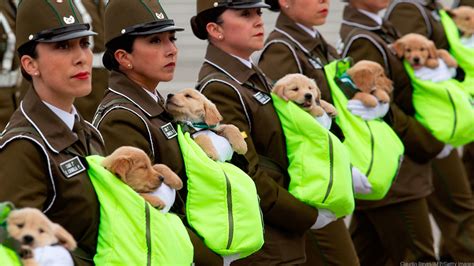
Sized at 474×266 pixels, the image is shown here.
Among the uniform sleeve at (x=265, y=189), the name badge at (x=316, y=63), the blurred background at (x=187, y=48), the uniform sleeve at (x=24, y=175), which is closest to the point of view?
the uniform sleeve at (x=24, y=175)

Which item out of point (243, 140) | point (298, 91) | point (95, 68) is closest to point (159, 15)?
point (243, 140)

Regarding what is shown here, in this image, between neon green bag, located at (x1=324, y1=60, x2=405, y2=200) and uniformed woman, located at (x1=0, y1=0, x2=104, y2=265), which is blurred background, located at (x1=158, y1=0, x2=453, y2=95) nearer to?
neon green bag, located at (x1=324, y1=60, x2=405, y2=200)

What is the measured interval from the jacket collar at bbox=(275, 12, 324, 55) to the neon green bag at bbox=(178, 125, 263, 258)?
6.21 feet

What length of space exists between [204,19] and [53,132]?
1903 mm

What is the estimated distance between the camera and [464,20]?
355 inches

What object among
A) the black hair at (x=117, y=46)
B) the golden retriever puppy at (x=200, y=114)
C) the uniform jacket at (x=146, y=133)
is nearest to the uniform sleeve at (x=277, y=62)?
the golden retriever puppy at (x=200, y=114)

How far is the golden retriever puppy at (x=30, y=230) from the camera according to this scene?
14.8 ft

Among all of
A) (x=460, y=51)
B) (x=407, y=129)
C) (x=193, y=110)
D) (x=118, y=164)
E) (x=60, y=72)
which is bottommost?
(x=407, y=129)

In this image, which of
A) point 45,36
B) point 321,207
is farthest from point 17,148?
point 321,207

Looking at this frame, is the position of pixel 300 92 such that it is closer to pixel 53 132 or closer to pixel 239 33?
pixel 239 33

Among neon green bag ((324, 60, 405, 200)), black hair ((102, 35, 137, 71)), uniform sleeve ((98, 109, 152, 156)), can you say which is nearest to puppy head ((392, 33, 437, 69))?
neon green bag ((324, 60, 405, 200))

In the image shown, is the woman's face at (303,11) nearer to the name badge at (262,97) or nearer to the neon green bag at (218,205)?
the name badge at (262,97)

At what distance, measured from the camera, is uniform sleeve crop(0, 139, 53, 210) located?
4953mm

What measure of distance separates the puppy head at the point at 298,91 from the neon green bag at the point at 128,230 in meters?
1.70
